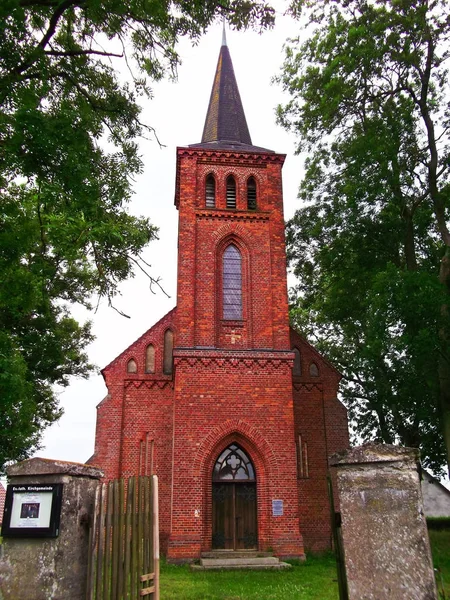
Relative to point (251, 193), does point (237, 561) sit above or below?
below

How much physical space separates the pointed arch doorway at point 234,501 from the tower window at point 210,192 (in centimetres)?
758

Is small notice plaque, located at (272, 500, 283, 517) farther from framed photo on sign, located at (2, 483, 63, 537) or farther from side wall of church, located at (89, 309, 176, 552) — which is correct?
framed photo on sign, located at (2, 483, 63, 537)

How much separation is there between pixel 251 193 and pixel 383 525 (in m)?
14.5

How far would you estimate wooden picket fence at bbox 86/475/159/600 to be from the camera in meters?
5.09

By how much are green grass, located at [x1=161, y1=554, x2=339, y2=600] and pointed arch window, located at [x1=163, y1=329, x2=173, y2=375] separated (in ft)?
19.5

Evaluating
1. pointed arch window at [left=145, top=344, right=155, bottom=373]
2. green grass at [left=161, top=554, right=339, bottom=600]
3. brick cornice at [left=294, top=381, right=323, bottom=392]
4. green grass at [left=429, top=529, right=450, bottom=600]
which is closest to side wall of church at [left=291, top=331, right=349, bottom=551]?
brick cornice at [left=294, top=381, right=323, bottom=392]

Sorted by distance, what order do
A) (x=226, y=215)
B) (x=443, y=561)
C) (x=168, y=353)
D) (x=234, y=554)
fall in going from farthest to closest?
(x=168, y=353)
(x=226, y=215)
(x=234, y=554)
(x=443, y=561)

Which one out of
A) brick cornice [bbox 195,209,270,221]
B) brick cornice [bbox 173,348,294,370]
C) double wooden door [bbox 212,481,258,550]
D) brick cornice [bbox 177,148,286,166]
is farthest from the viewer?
brick cornice [bbox 177,148,286,166]

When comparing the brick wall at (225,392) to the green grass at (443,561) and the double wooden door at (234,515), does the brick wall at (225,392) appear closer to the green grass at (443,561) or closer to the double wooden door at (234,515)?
the double wooden door at (234,515)

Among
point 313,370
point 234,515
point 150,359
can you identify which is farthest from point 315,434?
point 150,359

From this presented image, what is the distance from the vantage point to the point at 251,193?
17719 millimetres

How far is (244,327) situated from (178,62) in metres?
9.14

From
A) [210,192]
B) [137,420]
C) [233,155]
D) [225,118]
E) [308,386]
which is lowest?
[137,420]

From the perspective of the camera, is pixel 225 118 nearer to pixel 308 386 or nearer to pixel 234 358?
pixel 234 358
